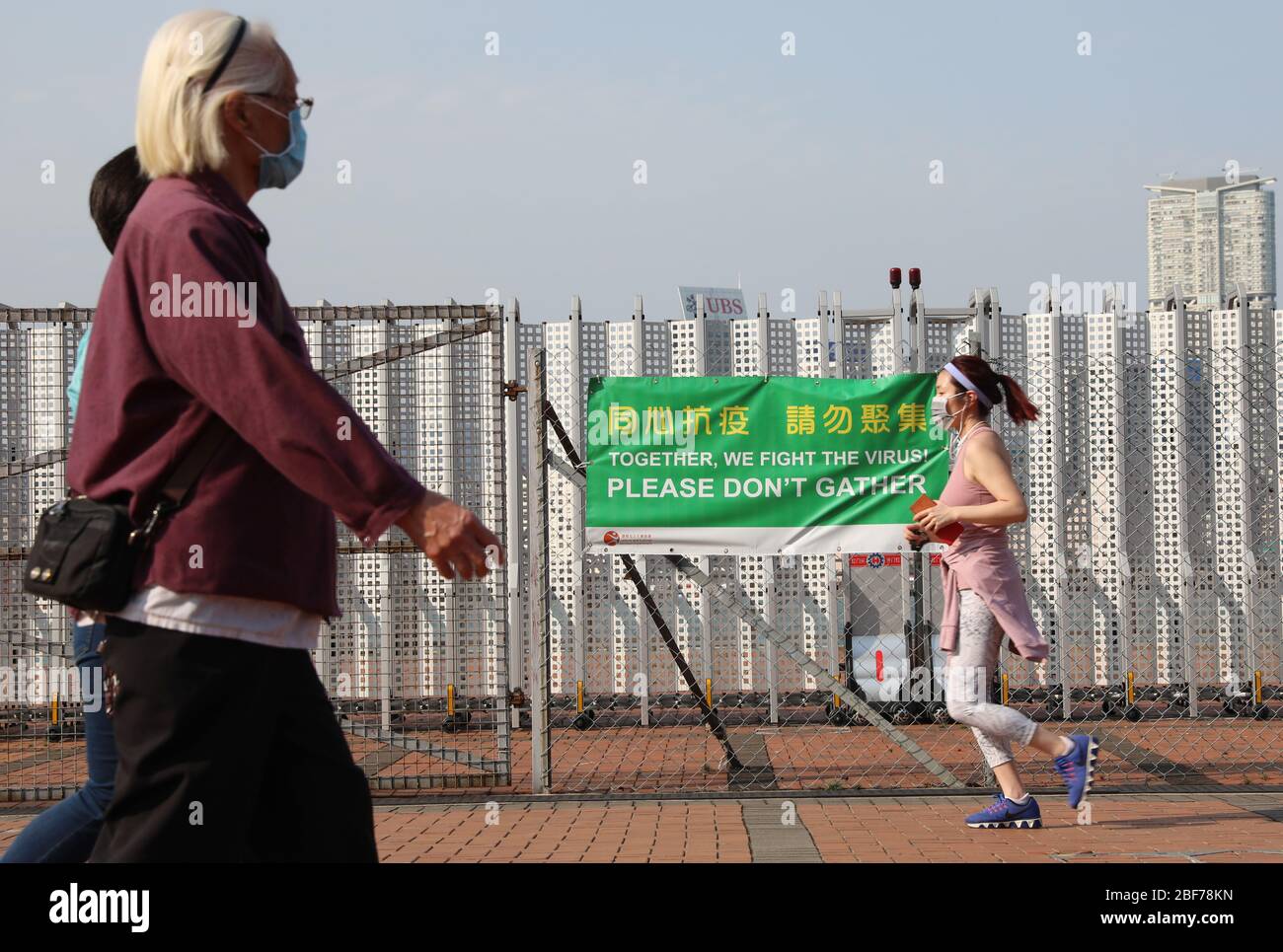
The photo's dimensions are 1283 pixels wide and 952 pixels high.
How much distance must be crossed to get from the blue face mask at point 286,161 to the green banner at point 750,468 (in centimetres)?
472

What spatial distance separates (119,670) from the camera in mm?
2492

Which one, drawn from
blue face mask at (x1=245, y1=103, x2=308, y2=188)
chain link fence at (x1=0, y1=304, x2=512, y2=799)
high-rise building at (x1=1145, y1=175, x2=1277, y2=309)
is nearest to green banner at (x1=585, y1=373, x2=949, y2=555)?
chain link fence at (x1=0, y1=304, x2=512, y2=799)

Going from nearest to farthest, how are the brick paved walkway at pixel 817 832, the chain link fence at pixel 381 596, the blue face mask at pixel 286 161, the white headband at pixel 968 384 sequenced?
the blue face mask at pixel 286 161 → the brick paved walkway at pixel 817 832 → the white headband at pixel 968 384 → the chain link fence at pixel 381 596

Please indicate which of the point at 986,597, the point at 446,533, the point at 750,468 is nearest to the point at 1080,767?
the point at 986,597

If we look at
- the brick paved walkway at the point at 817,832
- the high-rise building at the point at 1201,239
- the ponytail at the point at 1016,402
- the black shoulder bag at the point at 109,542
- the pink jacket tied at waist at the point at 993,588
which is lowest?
the brick paved walkway at the point at 817,832

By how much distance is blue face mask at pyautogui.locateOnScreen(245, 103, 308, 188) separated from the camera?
2.85 metres

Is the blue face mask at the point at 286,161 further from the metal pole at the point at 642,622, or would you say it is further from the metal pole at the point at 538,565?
the metal pole at the point at 642,622

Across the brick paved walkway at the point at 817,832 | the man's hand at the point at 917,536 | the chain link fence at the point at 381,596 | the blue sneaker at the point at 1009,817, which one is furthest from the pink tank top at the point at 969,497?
the chain link fence at the point at 381,596

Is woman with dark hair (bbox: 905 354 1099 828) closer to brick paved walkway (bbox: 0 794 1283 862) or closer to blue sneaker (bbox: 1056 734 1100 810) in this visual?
blue sneaker (bbox: 1056 734 1100 810)

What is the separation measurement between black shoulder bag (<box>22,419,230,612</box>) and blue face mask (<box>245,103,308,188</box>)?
0.60 m

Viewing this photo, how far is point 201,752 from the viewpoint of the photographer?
2.45m

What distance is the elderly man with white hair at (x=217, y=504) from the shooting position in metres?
2.43
